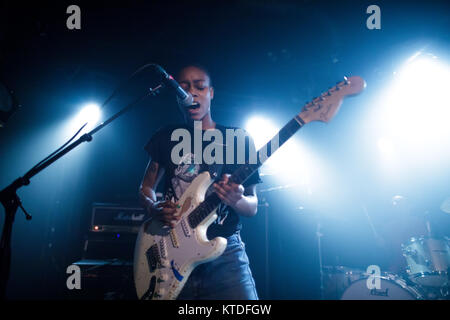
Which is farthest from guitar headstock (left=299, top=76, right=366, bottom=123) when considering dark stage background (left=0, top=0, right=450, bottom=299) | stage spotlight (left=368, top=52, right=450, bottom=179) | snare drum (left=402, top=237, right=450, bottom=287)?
stage spotlight (left=368, top=52, right=450, bottom=179)

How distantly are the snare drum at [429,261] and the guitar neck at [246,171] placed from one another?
9.44 ft

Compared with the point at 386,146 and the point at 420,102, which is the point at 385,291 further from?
the point at 420,102

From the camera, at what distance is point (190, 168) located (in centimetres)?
208

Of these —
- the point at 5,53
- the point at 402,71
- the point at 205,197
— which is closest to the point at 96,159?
the point at 5,53

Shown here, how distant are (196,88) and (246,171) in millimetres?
1005

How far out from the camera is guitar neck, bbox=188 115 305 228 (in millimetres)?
1759

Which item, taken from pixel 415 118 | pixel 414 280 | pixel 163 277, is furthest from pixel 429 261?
pixel 163 277

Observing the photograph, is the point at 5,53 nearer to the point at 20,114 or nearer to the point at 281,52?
Result: the point at 20,114

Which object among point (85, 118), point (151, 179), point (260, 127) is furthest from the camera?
point (260, 127)

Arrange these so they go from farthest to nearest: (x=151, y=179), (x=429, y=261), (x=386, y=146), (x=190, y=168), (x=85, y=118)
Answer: (x=386, y=146) → (x=85, y=118) → (x=429, y=261) → (x=151, y=179) → (x=190, y=168)

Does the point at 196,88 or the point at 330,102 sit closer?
the point at 330,102

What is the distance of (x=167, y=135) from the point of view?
229 cm

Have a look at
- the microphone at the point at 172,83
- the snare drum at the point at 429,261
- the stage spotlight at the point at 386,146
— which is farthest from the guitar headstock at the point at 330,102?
the stage spotlight at the point at 386,146

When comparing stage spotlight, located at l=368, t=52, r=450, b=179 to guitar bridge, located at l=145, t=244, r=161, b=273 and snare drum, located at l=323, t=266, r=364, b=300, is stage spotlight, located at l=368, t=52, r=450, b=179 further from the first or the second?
guitar bridge, located at l=145, t=244, r=161, b=273
